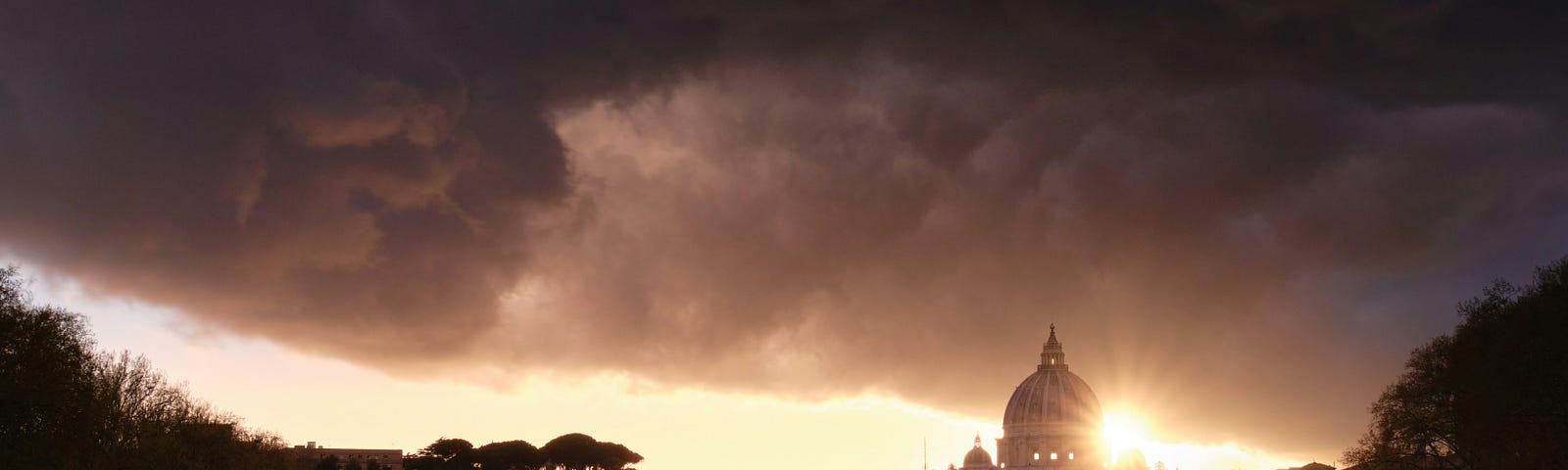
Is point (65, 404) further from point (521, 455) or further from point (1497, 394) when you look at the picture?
point (521, 455)

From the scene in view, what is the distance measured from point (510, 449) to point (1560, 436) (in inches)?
4910

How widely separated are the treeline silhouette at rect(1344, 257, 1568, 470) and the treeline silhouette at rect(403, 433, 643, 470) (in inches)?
4277

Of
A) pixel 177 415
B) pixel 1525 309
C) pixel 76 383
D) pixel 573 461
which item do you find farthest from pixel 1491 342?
pixel 573 461

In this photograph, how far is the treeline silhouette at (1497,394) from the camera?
220 ft

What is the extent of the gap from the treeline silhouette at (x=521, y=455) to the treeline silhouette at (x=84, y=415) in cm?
5579

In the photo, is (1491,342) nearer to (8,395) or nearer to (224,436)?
(8,395)

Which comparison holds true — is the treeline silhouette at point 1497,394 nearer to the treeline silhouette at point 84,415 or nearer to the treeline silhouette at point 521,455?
the treeline silhouette at point 84,415

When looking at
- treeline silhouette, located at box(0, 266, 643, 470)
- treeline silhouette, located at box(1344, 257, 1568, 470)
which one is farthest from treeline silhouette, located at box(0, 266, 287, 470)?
treeline silhouette, located at box(1344, 257, 1568, 470)

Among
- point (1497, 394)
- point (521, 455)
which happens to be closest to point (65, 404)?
point (1497, 394)

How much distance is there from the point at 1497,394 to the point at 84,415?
214 ft

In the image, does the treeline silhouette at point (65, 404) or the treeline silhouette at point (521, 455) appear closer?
the treeline silhouette at point (65, 404)

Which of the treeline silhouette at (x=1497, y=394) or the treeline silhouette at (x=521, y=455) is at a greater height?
the treeline silhouette at (x=521, y=455)

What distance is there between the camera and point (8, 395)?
66188 millimetres

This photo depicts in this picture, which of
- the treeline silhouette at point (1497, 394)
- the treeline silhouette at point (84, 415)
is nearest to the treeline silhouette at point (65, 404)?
the treeline silhouette at point (84, 415)
